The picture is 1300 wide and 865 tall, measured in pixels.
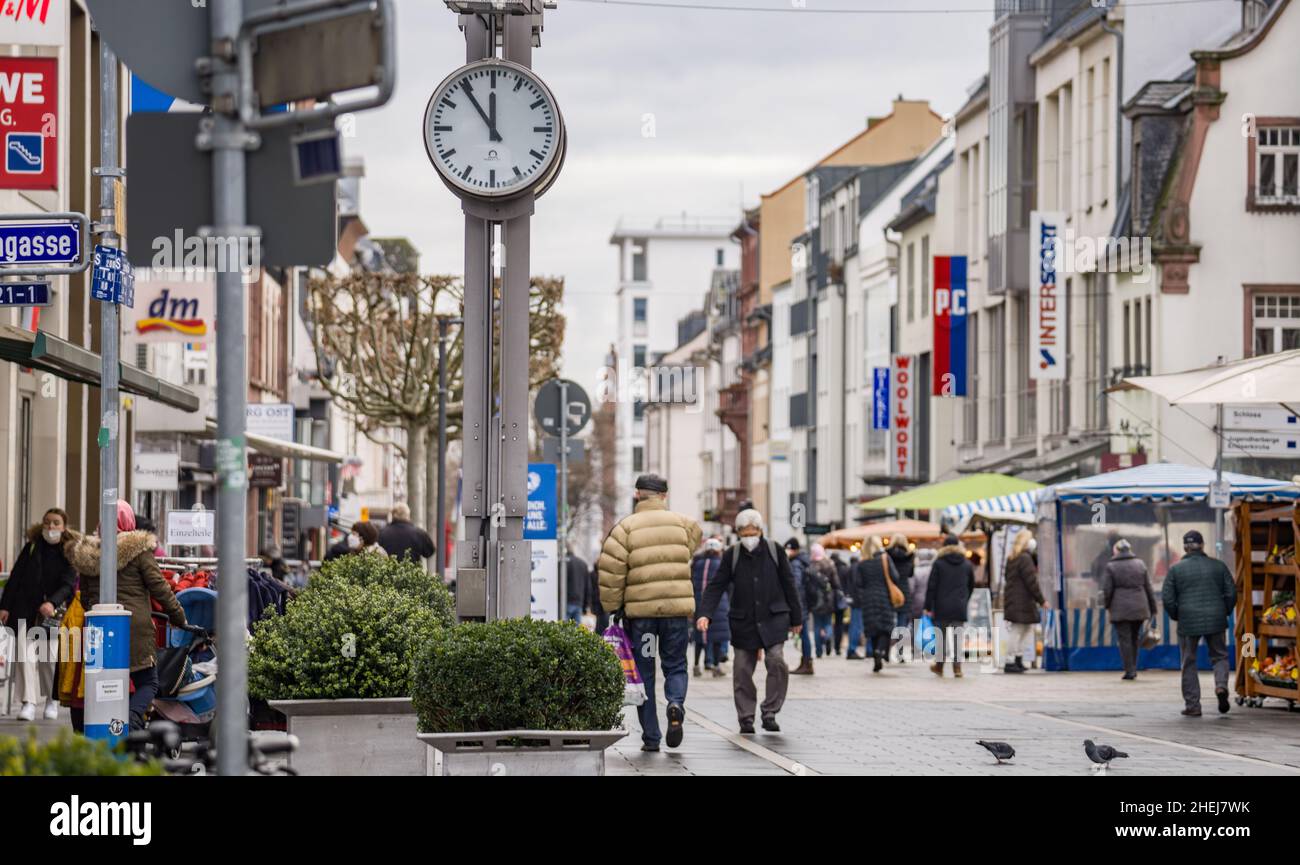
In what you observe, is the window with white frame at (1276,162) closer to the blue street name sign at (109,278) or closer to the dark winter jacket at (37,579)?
the dark winter jacket at (37,579)

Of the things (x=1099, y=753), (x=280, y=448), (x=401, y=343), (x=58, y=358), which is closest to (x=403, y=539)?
(x=58, y=358)

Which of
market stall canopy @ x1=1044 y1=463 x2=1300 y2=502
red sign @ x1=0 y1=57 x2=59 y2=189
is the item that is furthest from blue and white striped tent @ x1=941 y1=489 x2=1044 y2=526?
red sign @ x1=0 y1=57 x2=59 y2=189

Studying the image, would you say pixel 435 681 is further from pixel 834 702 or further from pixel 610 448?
pixel 610 448

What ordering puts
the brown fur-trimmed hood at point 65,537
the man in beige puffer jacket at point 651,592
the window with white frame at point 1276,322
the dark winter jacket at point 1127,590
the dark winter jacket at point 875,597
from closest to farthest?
1. the man in beige puffer jacket at point 651,592
2. the brown fur-trimmed hood at point 65,537
3. the dark winter jacket at point 1127,590
4. the dark winter jacket at point 875,597
5. the window with white frame at point 1276,322

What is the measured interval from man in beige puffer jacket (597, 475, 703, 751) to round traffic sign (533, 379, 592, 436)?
8256 millimetres

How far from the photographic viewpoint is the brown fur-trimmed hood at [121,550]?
1438 centimetres

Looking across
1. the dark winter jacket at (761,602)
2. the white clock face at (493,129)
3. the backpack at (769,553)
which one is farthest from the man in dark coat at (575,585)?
the white clock face at (493,129)

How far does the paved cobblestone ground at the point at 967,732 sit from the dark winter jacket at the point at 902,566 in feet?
19.0

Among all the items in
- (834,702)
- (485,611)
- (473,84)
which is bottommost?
(834,702)

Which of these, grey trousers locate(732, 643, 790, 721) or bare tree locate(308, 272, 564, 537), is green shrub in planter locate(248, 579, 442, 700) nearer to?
grey trousers locate(732, 643, 790, 721)
